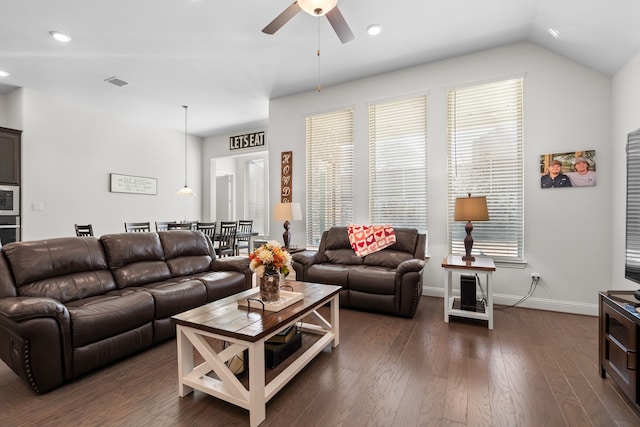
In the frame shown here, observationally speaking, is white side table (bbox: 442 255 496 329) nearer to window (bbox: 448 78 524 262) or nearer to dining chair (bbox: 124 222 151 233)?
window (bbox: 448 78 524 262)

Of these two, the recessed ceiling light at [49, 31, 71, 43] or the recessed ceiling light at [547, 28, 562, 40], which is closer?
the recessed ceiling light at [547, 28, 562, 40]

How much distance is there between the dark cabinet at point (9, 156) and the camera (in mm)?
4445

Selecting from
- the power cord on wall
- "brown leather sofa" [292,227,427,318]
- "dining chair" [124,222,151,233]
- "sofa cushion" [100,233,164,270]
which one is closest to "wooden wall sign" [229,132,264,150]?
"dining chair" [124,222,151,233]

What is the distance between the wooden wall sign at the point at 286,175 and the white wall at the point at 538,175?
217 centimetres

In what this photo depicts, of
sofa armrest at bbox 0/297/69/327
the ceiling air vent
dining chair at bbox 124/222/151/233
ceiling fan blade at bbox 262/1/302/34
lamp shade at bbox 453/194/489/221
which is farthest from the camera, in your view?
dining chair at bbox 124/222/151/233

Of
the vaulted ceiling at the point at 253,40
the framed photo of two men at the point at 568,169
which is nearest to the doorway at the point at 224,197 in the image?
the vaulted ceiling at the point at 253,40

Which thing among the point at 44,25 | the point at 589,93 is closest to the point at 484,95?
the point at 589,93

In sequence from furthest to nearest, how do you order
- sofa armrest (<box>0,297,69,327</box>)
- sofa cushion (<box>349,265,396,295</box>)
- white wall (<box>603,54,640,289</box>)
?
sofa cushion (<box>349,265,396,295</box>) → white wall (<box>603,54,640,289</box>) → sofa armrest (<box>0,297,69,327</box>)

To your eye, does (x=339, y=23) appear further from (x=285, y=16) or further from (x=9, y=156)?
(x=9, y=156)

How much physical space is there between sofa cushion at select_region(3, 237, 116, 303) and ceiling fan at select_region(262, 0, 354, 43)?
8.36 feet

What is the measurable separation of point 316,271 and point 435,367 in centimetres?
178

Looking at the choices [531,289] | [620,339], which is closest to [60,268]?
[620,339]

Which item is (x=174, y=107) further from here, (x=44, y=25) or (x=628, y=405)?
(x=628, y=405)

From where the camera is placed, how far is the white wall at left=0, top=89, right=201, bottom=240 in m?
4.70
